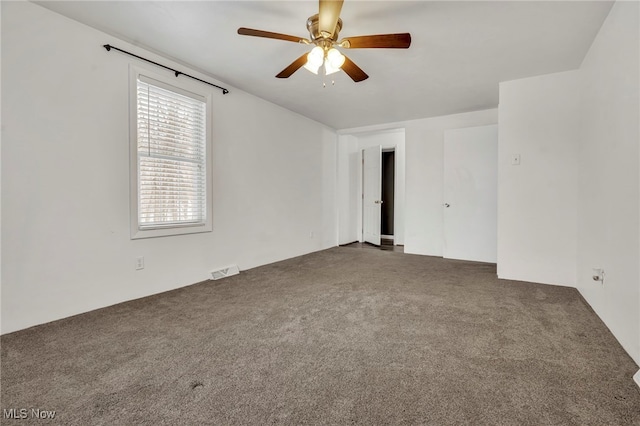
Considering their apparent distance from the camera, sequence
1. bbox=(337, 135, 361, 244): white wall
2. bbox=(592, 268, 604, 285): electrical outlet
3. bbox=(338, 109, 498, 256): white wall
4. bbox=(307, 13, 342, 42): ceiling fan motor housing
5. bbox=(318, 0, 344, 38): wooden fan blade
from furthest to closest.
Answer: bbox=(337, 135, 361, 244): white wall < bbox=(338, 109, 498, 256): white wall < bbox=(592, 268, 604, 285): electrical outlet < bbox=(307, 13, 342, 42): ceiling fan motor housing < bbox=(318, 0, 344, 38): wooden fan blade

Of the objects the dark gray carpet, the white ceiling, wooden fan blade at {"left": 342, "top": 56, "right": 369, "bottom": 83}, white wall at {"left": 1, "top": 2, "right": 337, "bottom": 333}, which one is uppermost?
the white ceiling

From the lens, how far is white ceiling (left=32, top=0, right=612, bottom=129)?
7.18 ft

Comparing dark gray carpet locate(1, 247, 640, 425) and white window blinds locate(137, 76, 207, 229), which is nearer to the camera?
dark gray carpet locate(1, 247, 640, 425)

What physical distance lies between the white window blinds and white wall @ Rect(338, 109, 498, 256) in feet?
11.8

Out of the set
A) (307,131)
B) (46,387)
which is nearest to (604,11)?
(307,131)

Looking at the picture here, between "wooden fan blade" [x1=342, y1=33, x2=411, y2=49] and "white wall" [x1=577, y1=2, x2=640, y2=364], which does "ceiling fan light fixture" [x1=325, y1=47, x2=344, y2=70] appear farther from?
"white wall" [x1=577, y1=2, x2=640, y2=364]

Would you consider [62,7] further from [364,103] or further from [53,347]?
[364,103]

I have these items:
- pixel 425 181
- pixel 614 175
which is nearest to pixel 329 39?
pixel 614 175

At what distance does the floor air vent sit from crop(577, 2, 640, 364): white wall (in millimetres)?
3638

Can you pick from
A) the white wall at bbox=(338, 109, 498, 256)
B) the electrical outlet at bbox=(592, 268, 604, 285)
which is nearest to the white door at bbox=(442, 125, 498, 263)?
the white wall at bbox=(338, 109, 498, 256)

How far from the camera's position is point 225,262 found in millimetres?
3717

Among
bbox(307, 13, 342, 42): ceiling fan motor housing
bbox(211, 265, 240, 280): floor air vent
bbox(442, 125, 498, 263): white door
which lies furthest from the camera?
bbox(442, 125, 498, 263): white door

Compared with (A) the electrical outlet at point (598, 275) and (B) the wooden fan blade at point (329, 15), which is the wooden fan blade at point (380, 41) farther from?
(A) the electrical outlet at point (598, 275)

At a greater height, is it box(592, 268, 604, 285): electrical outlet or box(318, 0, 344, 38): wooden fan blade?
box(318, 0, 344, 38): wooden fan blade
